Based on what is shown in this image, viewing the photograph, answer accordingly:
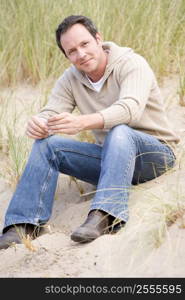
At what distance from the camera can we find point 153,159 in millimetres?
4156

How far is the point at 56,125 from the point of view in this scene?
391 cm

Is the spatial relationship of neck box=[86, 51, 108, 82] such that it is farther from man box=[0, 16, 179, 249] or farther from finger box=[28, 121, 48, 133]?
finger box=[28, 121, 48, 133]

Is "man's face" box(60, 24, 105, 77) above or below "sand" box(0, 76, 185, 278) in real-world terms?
above

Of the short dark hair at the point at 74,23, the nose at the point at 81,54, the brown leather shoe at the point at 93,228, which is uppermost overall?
the short dark hair at the point at 74,23

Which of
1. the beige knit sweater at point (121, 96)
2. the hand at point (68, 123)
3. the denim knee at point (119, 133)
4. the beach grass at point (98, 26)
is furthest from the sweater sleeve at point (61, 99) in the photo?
the beach grass at point (98, 26)

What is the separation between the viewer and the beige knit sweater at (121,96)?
393 centimetres

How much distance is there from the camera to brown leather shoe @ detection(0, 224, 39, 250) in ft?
12.9

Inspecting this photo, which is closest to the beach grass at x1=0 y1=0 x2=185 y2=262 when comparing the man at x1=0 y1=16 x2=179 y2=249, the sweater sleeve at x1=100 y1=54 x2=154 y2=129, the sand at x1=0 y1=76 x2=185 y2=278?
the man at x1=0 y1=16 x2=179 y2=249

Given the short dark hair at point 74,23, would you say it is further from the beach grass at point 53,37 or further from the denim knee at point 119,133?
the beach grass at point 53,37

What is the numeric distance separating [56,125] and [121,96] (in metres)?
0.39

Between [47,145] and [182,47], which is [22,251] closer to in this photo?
[47,145]

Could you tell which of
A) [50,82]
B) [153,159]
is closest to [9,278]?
[153,159]

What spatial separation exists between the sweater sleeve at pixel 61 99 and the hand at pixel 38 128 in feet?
0.95

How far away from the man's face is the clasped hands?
371 millimetres
